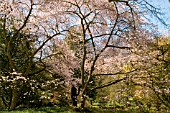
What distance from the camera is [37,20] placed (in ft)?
66.0

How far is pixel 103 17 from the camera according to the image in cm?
1888

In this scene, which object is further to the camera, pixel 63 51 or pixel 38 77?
pixel 38 77

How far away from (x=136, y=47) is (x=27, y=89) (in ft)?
30.6

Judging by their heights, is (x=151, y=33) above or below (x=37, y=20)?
below

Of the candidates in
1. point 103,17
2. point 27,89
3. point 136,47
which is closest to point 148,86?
point 136,47

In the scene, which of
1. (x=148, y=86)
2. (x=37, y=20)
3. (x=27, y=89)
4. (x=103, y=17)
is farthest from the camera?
(x=27, y=89)

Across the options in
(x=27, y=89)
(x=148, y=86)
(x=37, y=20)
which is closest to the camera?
(x=148, y=86)

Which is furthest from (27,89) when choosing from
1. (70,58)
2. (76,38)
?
(76,38)

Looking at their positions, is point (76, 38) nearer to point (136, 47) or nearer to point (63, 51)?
point (63, 51)

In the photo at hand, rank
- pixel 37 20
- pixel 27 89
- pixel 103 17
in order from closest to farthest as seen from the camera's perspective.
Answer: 1. pixel 103 17
2. pixel 37 20
3. pixel 27 89

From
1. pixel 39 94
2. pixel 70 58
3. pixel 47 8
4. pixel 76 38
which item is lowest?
pixel 39 94

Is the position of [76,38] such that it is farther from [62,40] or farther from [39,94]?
[39,94]

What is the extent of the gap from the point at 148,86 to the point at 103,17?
5.18 metres

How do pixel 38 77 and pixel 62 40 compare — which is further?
pixel 38 77
